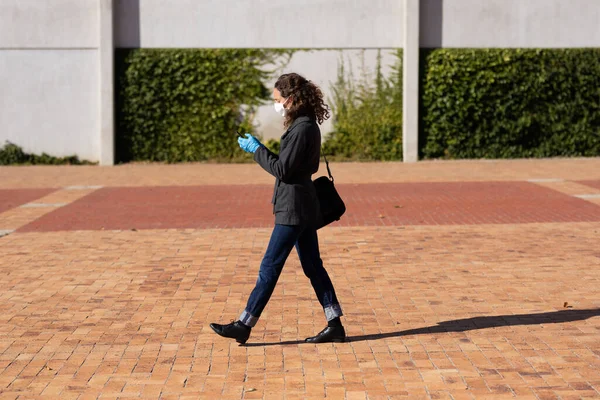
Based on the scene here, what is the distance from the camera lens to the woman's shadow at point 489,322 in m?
6.23

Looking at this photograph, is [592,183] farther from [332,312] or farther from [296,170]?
[296,170]

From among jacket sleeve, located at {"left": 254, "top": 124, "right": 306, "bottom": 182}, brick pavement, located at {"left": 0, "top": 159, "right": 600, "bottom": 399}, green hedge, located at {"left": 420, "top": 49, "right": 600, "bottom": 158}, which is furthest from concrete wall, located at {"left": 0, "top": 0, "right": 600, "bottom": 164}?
jacket sleeve, located at {"left": 254, "top": 124, "right": 306, "bottom": 182}

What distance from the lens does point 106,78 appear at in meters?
19.9

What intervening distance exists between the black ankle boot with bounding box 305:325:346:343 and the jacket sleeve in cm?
103

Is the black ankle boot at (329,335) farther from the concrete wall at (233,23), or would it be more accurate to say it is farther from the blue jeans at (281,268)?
the concrete wall at (233,23)

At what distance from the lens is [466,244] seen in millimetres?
9852

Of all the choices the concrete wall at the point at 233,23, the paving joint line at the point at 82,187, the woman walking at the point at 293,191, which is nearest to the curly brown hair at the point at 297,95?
the woman walking at the point at 293,191

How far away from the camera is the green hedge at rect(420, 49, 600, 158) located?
66.1 ft

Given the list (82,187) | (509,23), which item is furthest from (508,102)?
(82,187)

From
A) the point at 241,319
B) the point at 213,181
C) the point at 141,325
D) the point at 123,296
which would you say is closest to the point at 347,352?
the point at 241,319

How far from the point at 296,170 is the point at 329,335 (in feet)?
3.61

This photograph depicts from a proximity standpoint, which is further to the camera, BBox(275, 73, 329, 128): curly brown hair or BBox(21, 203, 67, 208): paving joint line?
BBox(21, 203, 67, 208): paving joint line

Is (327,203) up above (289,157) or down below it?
below

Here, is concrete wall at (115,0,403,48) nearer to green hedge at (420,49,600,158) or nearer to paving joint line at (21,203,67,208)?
green hedge at (420,49,600,158)
